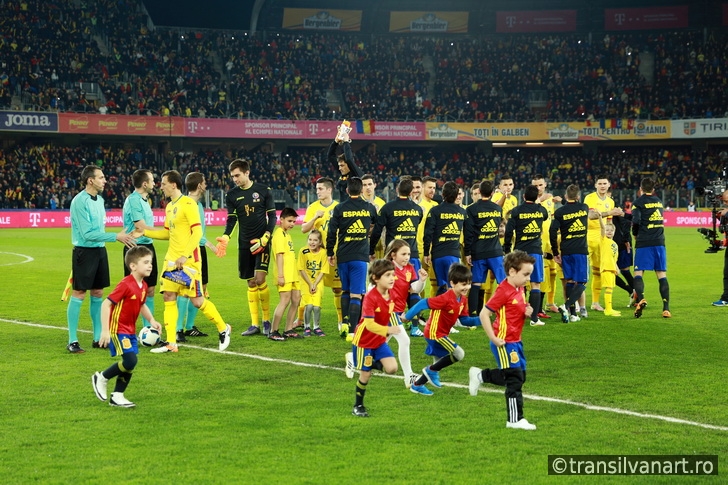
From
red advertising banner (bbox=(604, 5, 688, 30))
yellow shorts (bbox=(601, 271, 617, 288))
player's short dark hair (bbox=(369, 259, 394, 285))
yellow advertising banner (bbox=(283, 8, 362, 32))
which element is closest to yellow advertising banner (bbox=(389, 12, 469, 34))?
yellow advertising banner (bbox=(283, 8, 362, 32))

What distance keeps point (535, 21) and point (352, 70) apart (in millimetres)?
14028

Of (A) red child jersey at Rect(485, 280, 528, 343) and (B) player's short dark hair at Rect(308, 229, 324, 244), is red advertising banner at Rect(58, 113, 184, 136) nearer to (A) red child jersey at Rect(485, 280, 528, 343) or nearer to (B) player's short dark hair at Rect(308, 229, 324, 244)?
(B) player's short dark hair at Rect(308, 229, 324, 244)

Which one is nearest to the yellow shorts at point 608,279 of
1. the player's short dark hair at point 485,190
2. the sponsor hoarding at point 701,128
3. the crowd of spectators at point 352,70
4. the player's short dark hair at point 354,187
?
the player's short dark hair at point 485,190

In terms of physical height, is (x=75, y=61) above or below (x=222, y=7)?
below

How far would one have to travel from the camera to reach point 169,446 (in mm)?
6832

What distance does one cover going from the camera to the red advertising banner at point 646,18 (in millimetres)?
58375

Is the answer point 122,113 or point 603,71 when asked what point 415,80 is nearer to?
point 603,71

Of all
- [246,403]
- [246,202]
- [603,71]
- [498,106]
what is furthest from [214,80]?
[246,403]

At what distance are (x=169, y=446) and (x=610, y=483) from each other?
342cm

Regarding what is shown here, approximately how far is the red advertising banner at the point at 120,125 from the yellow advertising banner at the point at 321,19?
47.9 ft

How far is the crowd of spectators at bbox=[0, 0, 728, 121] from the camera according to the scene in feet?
164

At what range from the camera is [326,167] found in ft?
178

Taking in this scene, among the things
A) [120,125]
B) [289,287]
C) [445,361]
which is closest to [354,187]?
[289,287]

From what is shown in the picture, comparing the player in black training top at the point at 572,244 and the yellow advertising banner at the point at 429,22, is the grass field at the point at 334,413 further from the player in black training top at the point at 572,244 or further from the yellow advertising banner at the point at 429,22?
the yellow advertising banner at the point at 429,22
